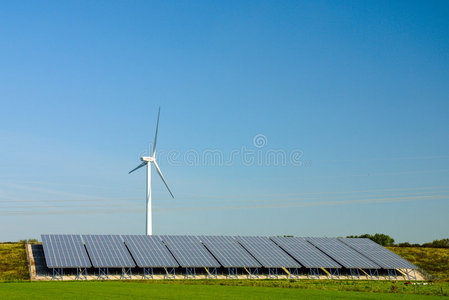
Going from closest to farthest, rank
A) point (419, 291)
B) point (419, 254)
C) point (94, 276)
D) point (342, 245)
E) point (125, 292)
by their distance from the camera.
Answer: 1. point (125, 292)
2. point (419, 291)
3. point (94, 276)
4. point (342, 245)
5. point (419, 254)

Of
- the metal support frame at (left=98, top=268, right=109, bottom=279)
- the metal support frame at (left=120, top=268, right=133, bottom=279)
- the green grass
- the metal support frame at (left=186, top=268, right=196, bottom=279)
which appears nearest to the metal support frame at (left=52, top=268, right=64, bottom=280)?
the metal support frame at (left=98, top=268, right=109, bottom=279)

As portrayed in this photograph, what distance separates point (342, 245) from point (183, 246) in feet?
78.0

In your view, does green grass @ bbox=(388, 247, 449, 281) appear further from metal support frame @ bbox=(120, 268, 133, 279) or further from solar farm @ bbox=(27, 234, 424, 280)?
metal support frame @ bbox=(120, 268, 133, 279)

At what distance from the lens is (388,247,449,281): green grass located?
230 ft

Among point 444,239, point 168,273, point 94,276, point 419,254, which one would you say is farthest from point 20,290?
point 444,239

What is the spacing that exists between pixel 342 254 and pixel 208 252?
60.6 ft

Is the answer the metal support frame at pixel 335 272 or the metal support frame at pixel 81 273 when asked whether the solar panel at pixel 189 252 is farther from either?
the metal support frame at pixel 335 272

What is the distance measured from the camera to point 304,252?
222 feet

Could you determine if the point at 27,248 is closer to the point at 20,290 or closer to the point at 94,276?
the point at 94,276

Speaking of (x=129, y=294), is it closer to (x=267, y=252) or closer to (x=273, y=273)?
(x=273, y=273)

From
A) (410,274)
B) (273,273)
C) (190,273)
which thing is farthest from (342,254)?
(190,273)

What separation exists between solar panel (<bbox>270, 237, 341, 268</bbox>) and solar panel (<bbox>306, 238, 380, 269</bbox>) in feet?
3.59

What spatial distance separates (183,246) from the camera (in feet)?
209

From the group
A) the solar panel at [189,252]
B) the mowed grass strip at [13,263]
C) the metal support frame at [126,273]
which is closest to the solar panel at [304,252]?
the solar panel at [189,252]
